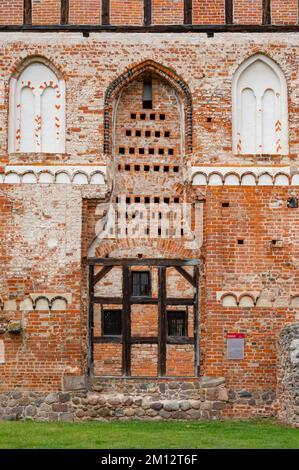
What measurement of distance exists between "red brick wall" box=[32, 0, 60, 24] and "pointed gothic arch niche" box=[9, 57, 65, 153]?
87cm

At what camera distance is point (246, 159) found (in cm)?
2011

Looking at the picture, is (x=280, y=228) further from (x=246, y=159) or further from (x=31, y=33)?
(x=31, y=33)

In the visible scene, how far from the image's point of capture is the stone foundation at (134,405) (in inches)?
761

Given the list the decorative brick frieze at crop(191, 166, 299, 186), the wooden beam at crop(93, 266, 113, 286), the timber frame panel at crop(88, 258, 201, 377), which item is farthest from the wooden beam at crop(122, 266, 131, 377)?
the decorative brick frieze at crop(191, 166, 299, 186)

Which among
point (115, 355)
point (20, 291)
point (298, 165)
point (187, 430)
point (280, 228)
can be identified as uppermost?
point (298, 165)

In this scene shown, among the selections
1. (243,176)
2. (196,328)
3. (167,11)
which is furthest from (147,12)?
(196,328)

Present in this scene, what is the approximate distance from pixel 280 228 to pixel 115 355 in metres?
4.36

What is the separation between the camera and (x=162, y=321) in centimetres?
2002

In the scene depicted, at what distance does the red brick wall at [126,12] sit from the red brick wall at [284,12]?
2.87 m

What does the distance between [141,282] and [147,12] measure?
582 centimetres

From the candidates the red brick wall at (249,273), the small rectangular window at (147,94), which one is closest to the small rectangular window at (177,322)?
the red brick wall at (249,273)

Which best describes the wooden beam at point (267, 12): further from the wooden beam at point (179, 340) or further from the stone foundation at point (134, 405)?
the stone foundation at point (134, 405)

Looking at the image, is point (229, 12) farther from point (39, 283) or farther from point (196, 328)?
point (39, 283)

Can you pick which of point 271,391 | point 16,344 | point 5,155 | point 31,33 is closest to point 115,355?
point 16,344
